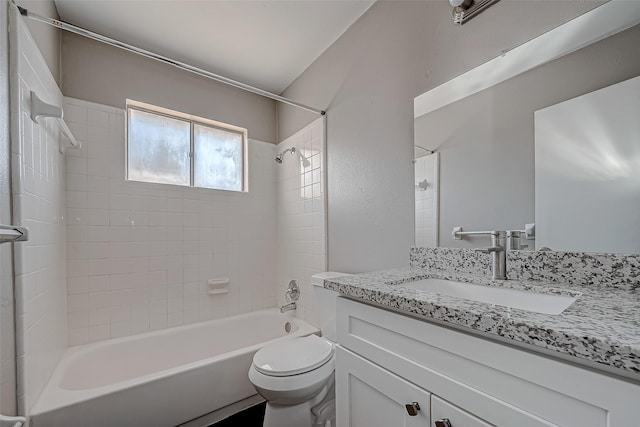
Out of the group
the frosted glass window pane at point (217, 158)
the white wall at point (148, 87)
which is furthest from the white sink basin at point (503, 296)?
the white wall at point (148, 87)

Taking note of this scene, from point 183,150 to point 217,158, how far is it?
0.92 ft

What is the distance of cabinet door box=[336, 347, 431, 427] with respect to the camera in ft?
2.26

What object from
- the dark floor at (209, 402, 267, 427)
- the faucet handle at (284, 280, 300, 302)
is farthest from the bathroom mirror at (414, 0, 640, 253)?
the dark floor at (209, 402, 267, 427)

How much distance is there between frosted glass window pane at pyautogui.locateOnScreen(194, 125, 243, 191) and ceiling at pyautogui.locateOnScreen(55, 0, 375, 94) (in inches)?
21.8

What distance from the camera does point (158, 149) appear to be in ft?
7.14

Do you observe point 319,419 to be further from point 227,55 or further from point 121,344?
point 227,55

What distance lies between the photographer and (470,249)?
113cm

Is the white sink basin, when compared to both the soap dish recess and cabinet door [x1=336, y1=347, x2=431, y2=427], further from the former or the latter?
the soap dish recess

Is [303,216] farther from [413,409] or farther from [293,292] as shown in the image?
[413,409]

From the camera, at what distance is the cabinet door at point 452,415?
0.57m

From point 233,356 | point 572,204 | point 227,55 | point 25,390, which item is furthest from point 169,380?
point 227,55

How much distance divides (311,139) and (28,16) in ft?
5.24

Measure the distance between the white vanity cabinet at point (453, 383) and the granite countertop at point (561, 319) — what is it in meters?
0.03

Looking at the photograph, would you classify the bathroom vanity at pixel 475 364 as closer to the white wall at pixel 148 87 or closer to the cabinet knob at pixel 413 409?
the cabinet knob at pixel 413 409
